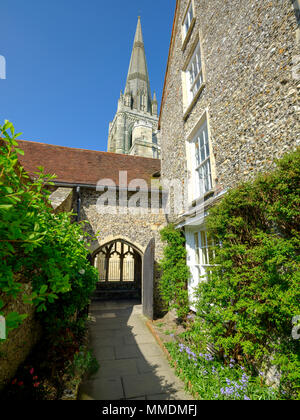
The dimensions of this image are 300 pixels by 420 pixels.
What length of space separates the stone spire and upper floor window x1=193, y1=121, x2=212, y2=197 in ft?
115

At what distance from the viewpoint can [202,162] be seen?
17.5 feet

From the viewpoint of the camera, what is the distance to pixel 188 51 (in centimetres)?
646

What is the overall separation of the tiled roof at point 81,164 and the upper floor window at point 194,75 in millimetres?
3868

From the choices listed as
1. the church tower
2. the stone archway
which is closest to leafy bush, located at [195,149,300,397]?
the stone archway

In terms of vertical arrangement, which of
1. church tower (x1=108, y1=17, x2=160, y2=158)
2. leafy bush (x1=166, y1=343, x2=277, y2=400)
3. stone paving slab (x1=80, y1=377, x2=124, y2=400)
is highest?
church tower (x1=108, y1=17, x2=160, y2=158)

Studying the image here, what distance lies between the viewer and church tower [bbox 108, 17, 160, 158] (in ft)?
94.6

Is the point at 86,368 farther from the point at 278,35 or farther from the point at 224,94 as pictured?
the point at 278,35

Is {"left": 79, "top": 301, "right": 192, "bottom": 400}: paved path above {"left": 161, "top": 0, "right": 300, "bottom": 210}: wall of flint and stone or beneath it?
beneath

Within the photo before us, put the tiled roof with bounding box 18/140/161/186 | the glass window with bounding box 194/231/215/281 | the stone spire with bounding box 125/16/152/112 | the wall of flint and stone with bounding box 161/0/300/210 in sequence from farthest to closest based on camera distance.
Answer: the stone spire with bounding box 125/16/152/112, the tiled roof with bounding box 18/140/161/186, the glass window with bounding box 194/231/215/281, the wall of flint and stone with bounding box 161/0/300/210

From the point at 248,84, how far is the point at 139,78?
142 ft

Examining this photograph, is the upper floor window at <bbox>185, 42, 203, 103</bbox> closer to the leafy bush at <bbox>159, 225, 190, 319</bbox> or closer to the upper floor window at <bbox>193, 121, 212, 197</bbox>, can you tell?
the upper floor window at <bbox>193, 121, 212, 197</bbox>

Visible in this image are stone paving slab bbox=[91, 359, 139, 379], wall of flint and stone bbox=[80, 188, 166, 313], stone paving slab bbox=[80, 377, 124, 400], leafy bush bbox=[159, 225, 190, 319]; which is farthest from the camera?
wall of flint and stone bbox=[80, 188, 166, 313]

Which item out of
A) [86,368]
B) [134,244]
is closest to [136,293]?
[134,244]

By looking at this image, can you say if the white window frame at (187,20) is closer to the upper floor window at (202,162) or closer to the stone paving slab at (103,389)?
the upper floor window at (202,162)
